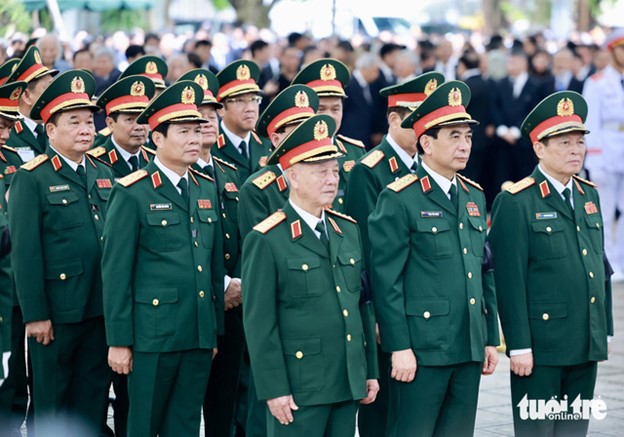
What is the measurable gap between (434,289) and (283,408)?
1.09 meters

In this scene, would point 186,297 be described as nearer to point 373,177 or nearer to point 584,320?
point 373,177

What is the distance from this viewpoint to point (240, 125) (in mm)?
8586

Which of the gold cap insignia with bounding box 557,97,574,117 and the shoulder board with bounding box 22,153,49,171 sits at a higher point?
the gold cap insignia with bounding box 557,97,574,117

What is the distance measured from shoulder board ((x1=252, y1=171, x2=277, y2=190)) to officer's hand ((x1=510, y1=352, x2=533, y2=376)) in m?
1.65

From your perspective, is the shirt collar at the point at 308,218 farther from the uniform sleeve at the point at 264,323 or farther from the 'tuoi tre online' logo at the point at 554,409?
the 'tuoi tre online' logo at the point at 554,409

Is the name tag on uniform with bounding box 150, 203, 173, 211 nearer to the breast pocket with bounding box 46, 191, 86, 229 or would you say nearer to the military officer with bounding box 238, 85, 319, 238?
the military officer with bounding box 238, 85, 319, 238

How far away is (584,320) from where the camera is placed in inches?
279

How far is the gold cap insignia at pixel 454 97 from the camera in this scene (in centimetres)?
688

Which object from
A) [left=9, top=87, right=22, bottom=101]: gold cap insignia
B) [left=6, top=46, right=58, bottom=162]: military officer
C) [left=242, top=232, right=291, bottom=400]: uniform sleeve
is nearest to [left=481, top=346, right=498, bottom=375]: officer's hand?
[left=242, top=232, right=291, bottom=400]: uniform sleeve

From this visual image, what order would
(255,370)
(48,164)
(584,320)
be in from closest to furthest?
(255,370) → (584,320) → (48,164)

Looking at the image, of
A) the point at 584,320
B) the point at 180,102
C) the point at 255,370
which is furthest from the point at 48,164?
the point at 584,320

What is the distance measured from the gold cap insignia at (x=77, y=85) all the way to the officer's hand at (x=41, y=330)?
53.5 inches

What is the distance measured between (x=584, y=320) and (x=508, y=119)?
11371 millimetres

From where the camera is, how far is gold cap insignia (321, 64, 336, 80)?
8719 mm
